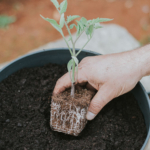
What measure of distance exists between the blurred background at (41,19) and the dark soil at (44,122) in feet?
5.75

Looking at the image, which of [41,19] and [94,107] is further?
[41,19]

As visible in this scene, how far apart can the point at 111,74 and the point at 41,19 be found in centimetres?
280

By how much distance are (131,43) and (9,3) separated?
2.89 m

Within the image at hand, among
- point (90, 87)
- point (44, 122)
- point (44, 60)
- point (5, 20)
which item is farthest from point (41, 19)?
point (44, 122)

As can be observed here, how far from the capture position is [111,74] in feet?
3.38

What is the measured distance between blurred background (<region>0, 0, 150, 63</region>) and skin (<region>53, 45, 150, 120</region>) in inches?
75.0

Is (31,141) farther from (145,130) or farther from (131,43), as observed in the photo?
(131,43)

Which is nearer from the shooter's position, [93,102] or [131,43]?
[93,102]

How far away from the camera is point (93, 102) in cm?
102

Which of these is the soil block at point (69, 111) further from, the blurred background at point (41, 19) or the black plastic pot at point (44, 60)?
the blurred background at point (41, 19)

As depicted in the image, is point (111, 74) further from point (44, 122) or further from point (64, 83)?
point (44, 122)

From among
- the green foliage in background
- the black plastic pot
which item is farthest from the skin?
the green foliage in background

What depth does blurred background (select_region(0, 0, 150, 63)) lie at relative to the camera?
9.95 ft

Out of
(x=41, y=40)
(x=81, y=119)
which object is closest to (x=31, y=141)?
(x=81, y=119)
